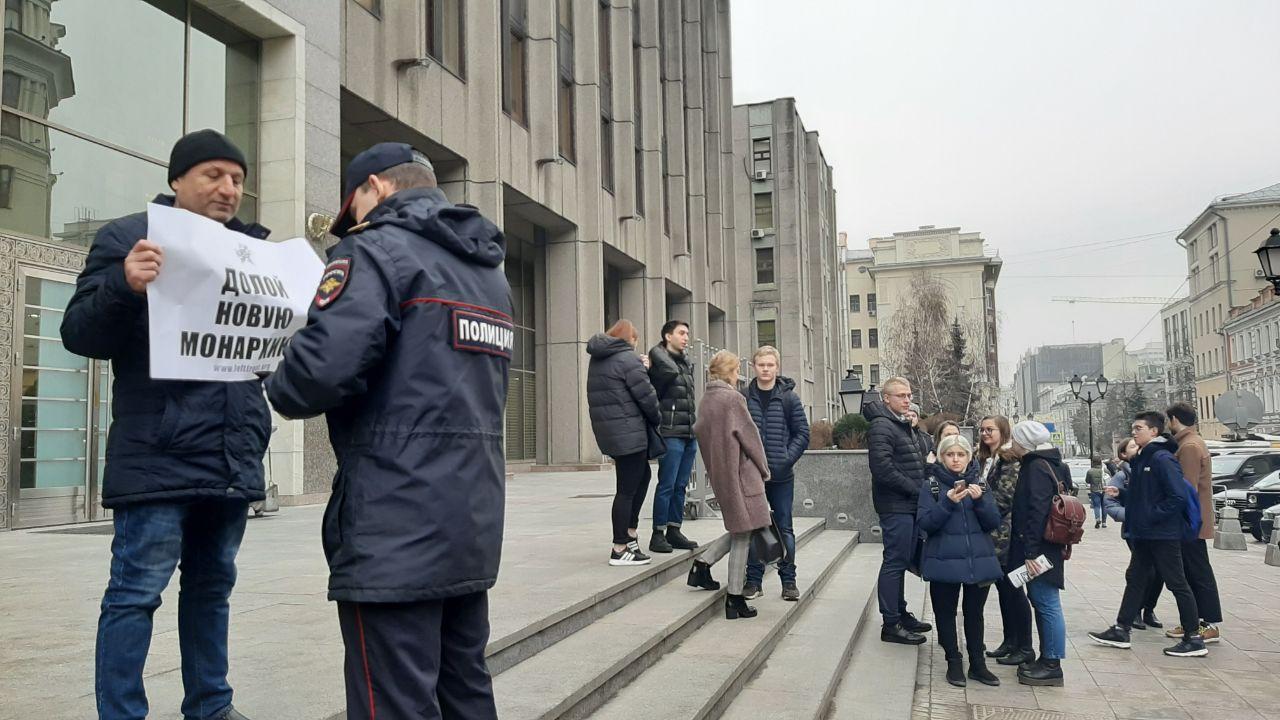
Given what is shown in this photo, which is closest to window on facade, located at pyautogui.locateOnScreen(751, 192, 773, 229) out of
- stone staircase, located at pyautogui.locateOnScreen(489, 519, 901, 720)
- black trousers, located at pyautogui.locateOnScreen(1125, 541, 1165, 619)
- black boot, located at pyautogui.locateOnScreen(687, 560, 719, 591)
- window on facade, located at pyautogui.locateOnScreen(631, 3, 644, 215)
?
window on facade, located at pyautogui.locateOnScreen(631, 3, 644, 215)

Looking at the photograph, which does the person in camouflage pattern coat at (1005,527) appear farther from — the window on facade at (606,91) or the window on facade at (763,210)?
the window on facade at (763,210)

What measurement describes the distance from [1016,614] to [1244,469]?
54.9ft

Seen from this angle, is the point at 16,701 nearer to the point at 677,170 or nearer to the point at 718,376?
the point at 718,376

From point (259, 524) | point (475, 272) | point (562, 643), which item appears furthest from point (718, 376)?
point (259, 524)

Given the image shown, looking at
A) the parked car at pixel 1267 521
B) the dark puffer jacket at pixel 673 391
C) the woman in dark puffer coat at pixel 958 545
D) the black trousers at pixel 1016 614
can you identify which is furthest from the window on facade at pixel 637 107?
the woman in dark puffer coat at pixel 958 545

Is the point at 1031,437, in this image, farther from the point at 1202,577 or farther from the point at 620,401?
the point at 620,401

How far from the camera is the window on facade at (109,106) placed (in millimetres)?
10281

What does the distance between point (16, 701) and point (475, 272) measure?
2518 millimetres

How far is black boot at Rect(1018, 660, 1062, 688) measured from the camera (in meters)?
6.48

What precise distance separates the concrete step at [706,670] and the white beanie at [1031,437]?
222 cm

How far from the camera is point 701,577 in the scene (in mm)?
7219

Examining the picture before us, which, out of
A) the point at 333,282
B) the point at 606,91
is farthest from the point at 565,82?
the point at 333,282

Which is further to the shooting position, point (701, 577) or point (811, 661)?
point (701, 577)

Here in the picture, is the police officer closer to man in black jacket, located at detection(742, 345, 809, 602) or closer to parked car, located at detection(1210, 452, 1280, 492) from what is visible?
man in black jacket, located at detection(742, 345, 809, 602)
